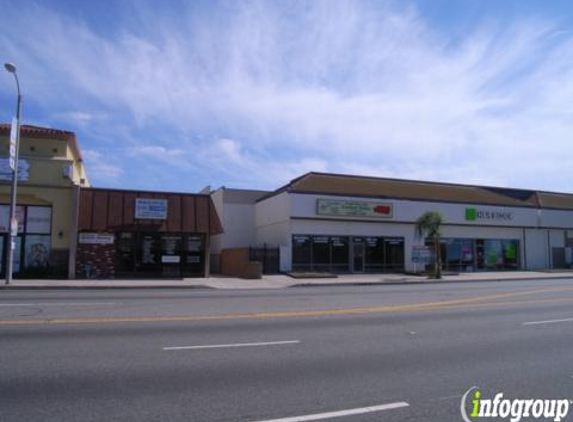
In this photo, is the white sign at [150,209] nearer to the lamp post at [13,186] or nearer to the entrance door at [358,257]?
the lamp post at [13,186]

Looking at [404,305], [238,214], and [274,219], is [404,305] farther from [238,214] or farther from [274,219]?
[238,214]

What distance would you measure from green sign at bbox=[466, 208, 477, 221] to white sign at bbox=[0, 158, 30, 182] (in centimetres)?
3043

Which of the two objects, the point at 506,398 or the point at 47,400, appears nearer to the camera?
the point at 47,400

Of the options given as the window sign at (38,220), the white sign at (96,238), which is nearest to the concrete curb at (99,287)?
the white sign at (96,238)

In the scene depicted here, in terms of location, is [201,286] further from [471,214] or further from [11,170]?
[471,214]

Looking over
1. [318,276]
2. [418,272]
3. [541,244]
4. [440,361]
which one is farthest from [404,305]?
[541,244]

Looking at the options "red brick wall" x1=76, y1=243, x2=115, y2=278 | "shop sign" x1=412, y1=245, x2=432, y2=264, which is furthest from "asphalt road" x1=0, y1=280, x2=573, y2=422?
"shop sign" x1=412, y1=245, x2=432, y2=264

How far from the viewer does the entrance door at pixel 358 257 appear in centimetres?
3572

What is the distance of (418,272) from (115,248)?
1995cm

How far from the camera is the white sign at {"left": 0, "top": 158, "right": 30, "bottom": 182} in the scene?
26875mm

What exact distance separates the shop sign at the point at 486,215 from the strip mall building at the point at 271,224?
10 cm

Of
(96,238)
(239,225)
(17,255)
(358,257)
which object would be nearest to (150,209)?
Answer: (96,238)

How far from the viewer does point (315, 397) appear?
6.17 meters

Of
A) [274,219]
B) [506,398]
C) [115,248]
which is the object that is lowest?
[506,398]
